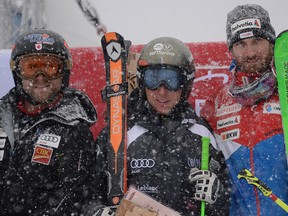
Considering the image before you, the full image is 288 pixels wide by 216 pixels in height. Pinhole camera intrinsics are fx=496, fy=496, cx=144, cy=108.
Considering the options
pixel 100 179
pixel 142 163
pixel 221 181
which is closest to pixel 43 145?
pixel 100 179

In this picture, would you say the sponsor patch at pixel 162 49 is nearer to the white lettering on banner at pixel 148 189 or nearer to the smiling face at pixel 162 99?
the smiling face at pixel 162 99

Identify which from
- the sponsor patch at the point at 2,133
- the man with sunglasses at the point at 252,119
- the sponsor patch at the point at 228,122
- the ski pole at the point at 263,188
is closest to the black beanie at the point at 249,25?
the man with sunglasses at the point at 252,119

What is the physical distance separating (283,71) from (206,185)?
1.14 m

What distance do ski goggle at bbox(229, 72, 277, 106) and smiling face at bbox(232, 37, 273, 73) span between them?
4.7 inches

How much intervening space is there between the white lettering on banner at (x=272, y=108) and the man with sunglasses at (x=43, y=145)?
135 cm

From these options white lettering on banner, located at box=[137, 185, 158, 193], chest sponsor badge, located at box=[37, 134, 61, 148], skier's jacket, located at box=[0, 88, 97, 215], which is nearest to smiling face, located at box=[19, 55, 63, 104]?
skier's jacket, located at box=[0, 88, 97, 215]

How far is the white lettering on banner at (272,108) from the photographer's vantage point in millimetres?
3826

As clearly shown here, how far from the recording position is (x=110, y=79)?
4.28 m

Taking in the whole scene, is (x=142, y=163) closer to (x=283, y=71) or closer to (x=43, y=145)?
(x=43, y=145)

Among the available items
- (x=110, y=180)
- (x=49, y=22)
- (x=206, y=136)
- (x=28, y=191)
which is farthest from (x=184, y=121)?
(x=49, y=22)

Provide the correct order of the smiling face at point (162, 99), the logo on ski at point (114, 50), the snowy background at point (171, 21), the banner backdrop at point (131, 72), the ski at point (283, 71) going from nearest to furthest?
1. the ski at point (283, 71)
2. the smiling face at point (162, 99)
3. the logo on ski at point (114, 50)
4. the banner backdrop at point (131, 72)
5. the snowy background at point (171, 21)

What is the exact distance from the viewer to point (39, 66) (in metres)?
4.02

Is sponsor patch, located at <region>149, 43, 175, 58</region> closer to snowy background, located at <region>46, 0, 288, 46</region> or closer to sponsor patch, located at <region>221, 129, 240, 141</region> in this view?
sponsor patch, located at <region>221, 129, 240, 141</region>

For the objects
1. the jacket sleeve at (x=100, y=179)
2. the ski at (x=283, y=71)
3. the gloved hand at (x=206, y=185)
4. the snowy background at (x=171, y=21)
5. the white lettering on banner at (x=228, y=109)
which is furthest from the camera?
the snowy background at (x=171, y=21)
